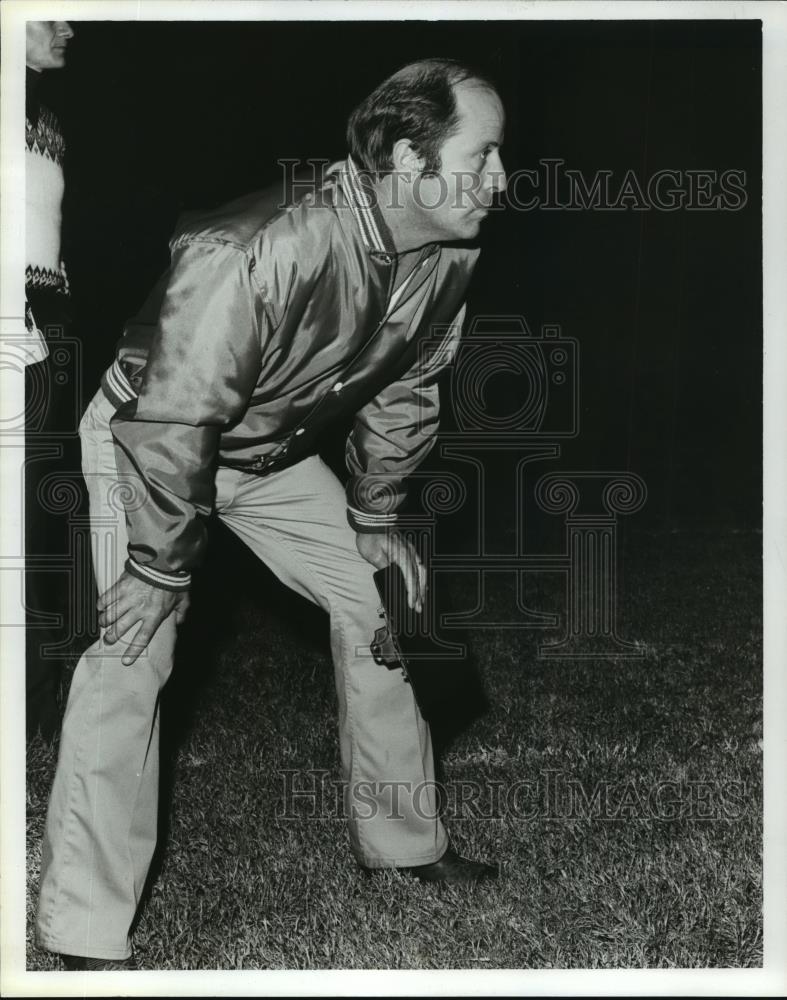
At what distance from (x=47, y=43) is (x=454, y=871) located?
7.04 ft

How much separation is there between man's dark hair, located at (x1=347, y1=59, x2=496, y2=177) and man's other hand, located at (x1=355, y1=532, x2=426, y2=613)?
84cm

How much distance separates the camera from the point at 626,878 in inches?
110

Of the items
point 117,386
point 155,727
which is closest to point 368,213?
point 117,386

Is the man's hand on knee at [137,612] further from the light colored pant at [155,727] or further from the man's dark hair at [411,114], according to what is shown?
the man's dark hair at [411,114]

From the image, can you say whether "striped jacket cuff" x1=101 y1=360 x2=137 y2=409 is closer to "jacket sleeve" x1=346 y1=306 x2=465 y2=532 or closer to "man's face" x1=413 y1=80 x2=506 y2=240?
"jacket sleeve" x1=346 y1=306 x2=465 y2=532

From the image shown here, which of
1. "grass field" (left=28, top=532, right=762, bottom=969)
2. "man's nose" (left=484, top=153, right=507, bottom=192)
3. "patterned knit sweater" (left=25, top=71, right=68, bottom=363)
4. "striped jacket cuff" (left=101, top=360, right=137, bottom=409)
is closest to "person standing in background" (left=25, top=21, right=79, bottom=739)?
"patterned knit sweater" (left=25, top=71, right=68, bottom=363)

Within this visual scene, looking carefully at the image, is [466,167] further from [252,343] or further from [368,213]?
[252,343]

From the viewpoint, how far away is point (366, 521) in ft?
9.28

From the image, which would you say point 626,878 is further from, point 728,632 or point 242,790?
point 728,632

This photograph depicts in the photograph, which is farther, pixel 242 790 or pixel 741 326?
pixel 741 326

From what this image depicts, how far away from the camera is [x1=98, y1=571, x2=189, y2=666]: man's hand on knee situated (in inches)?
102

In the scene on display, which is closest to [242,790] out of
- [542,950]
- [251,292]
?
[542,950]

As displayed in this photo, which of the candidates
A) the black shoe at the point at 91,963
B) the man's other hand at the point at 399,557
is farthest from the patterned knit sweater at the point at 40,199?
the black shoe at the point at 91,963
